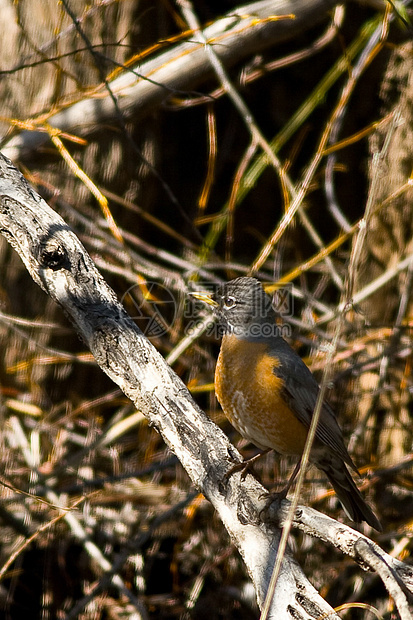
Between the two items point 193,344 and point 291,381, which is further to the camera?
point 193,344

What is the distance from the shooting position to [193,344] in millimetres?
4816

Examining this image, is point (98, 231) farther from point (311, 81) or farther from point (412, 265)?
point (311, 81)

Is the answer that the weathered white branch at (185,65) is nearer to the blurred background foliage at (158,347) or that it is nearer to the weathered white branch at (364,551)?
the blurred background foliage at (158,347)

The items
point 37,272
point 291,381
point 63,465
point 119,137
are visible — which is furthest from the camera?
point 119,137

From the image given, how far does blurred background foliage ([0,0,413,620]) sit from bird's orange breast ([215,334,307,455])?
99cm

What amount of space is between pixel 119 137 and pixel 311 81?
2.35 m

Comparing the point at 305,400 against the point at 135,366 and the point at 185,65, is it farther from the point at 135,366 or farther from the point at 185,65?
the point at 185,65

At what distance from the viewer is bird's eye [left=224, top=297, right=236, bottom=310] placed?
3.98 meters

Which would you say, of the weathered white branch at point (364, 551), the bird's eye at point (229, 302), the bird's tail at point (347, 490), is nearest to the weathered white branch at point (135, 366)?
the weathered white branch at point (364, 551)

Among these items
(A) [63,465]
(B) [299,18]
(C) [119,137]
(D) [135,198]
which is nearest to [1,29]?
(C) [119,137]

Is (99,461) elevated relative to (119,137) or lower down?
lower down

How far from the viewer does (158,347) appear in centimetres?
504

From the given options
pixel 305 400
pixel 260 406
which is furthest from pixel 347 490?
pixel 260 406

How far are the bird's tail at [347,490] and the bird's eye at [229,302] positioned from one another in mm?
1097
